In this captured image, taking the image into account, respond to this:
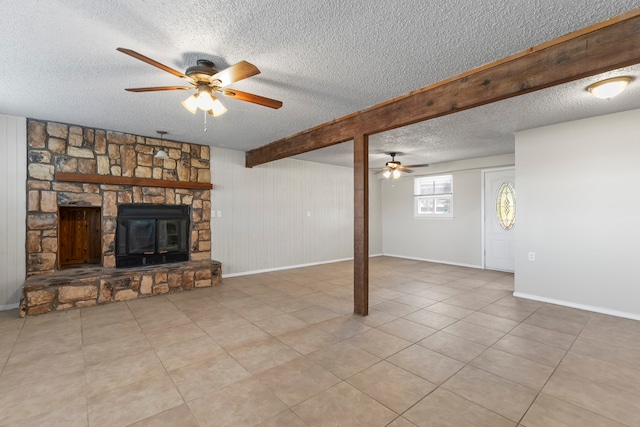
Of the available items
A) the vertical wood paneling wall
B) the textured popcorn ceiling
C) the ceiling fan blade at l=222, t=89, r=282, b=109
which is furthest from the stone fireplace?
the ceiling fan blade at l=222, t=89, r=282, b=109

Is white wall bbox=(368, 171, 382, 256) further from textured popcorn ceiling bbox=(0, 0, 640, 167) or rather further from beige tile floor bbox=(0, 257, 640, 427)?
textured popcorn ceiling bbox=(0, 0, 640, 167)

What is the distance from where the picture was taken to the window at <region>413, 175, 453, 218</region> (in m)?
7.48

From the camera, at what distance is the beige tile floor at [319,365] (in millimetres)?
1917

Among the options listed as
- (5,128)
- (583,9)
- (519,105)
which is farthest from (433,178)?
(5,128)

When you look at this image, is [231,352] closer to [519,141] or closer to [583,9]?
[583,9]

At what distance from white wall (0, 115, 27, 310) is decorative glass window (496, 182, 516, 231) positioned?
28.0 feet

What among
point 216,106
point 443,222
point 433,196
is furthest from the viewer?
point 433,196

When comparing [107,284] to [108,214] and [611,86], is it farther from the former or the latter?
[611,86]

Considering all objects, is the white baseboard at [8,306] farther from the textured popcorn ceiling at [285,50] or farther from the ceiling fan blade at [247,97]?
the ceiling fan blade at [247,97]

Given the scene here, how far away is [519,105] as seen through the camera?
3.47 m

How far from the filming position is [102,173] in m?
4.66

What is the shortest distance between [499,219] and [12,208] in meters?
8.64

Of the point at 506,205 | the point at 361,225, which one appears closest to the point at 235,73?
the point at 361,225

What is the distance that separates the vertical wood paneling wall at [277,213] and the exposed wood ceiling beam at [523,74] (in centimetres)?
322
